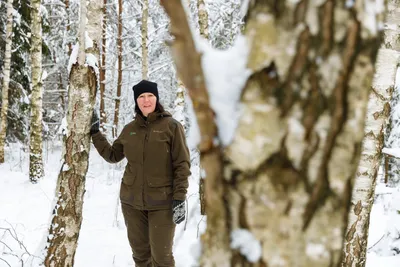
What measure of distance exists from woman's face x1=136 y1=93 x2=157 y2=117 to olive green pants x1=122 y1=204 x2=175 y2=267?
2.42ft

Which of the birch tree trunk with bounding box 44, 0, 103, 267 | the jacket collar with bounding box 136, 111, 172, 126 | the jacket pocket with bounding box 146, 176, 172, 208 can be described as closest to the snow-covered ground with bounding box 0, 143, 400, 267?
the birch tree trunk with bounding box 44, 0, 103, 267

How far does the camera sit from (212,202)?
0.75m

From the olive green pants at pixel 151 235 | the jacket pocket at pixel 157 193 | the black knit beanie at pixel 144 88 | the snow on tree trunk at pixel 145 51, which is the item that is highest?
the snow on tree trunk at pixel 145 51

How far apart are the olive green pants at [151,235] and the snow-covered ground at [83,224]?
248 mm

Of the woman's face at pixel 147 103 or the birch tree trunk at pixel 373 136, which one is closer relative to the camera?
the birch tree trunk at pixel 373 136

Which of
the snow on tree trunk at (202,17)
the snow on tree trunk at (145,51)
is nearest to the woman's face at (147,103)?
the snow on tree trunk at (202,17)

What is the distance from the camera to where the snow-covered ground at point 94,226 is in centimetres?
405

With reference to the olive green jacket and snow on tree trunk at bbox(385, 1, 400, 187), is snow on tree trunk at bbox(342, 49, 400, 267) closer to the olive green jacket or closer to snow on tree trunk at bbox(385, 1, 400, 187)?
snow on tree trunk at bbox(385, 1, 400, 187)

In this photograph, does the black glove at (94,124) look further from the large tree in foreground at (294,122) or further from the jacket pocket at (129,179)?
the large tree in foreground at (294,122)

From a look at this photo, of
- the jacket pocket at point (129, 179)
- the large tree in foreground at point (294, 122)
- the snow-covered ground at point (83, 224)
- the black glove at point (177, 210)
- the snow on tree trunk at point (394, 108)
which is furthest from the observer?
the snow-covered ground at point (83, 224)

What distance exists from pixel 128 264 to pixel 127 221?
1.23 metres

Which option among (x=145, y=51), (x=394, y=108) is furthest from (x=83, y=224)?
(x=394, y=108)

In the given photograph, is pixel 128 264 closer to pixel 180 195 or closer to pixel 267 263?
pixel 180 195

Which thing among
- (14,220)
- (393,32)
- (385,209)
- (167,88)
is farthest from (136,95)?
(167,88)
